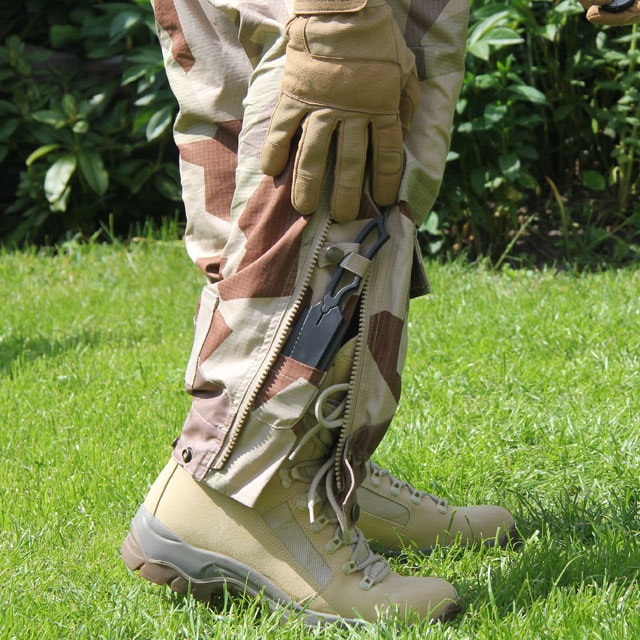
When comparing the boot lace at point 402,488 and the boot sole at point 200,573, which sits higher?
the boot sole at point 200,573

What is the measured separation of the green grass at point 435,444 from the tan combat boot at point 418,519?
0.05 meters

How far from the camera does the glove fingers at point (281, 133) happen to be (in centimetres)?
157

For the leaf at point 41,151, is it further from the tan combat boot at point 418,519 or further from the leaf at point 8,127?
the tan combat boot at point 418,519

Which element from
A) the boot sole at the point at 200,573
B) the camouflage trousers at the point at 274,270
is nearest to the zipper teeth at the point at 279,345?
the camouflage trousers at the point at 274,270

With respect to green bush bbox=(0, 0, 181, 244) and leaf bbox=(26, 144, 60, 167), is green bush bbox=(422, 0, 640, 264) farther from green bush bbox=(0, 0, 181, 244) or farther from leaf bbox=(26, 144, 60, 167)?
leaf bbox=(26, 144, 60, 167)

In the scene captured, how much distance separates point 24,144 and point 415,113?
4089 millimetres

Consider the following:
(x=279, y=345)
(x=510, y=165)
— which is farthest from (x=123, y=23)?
(x=279, y=345)

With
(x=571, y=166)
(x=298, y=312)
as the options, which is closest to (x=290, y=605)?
(x=298, y=312)

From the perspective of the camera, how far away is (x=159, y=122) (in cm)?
471

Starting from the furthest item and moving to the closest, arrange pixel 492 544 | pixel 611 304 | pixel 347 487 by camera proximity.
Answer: pixel 611 304 < pixel 492 544 < pixel 347 487

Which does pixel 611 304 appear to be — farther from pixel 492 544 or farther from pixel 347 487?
pixel 347 487

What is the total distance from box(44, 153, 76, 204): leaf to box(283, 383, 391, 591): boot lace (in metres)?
3.54

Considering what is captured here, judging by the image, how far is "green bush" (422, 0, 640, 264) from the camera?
4129mm

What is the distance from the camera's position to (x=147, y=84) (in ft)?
15.4
